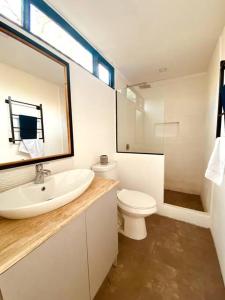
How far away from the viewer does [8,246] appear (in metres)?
0.54

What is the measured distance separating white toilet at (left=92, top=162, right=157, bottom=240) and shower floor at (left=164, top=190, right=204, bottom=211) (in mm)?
990

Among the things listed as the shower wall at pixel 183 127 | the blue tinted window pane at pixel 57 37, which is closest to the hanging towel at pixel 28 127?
the blue tinted window pane at pixel 57 37

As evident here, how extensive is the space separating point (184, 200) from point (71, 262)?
2.29 m

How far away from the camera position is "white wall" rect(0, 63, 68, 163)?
2.97ft

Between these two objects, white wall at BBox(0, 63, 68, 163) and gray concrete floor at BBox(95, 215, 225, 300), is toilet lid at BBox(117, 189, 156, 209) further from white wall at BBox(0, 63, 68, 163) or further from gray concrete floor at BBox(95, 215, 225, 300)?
white wall at BBox(0, 63, 68, 163)

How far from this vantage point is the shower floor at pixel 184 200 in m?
2.27

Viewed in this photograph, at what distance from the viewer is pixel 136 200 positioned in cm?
160

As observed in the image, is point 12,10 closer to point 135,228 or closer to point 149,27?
point 149,27

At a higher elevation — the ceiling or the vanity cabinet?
the ceiling

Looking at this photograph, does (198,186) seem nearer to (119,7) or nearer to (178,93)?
(178,93)

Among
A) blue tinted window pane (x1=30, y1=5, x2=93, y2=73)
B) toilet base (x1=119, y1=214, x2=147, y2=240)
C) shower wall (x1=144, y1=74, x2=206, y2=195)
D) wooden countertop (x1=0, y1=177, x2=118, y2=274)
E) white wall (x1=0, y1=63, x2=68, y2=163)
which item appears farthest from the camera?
shower wall (x1=144, y1=74, x2=206, y2=195)

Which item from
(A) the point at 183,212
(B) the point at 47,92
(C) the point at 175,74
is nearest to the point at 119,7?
(B) the point at 47,92

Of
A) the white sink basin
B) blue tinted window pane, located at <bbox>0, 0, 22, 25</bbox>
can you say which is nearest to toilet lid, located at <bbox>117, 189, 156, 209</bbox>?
the white sink basin

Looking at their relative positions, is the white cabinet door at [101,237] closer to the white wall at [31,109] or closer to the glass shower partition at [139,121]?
the white wall at [31,109]
